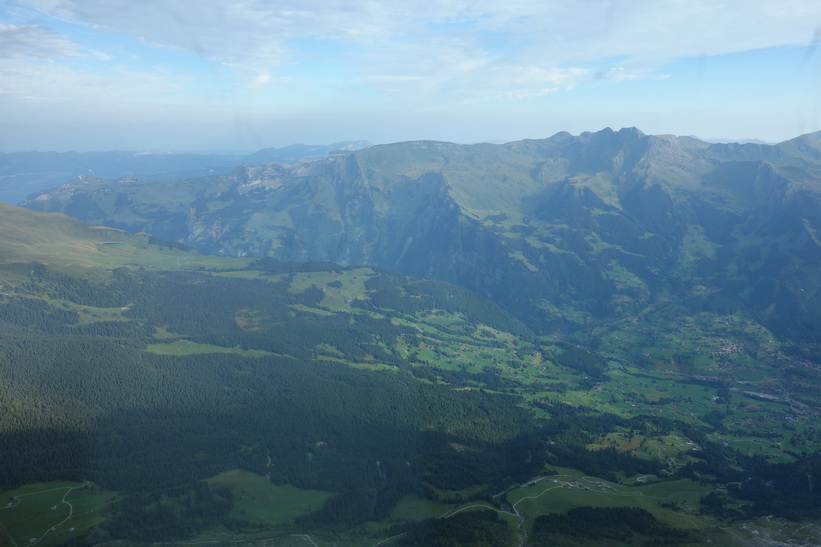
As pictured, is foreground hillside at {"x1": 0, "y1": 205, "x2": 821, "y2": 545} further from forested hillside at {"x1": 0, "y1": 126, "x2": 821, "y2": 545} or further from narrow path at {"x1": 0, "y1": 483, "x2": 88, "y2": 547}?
forested hillside at {"x1": 0, "y1": 126, "x2": 821, "y2": 545}

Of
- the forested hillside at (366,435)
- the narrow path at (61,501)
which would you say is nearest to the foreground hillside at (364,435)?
the narrow path at (61,501)

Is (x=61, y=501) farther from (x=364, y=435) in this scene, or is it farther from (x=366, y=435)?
(x=366, y=435)

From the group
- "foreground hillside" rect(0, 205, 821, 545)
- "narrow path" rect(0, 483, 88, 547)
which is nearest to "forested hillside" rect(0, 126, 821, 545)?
"narrow path" rect(0, 483, 88, 547)

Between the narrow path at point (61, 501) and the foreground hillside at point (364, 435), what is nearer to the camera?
the narrow path at point (61, 501)

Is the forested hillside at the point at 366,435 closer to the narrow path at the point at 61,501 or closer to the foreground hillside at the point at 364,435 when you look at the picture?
the narrow path at the point at 61,501

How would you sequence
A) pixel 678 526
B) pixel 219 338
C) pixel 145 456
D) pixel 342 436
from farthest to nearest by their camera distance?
pixel 219 338
pixel 342 436
pixel 145 456
pixel 678 526

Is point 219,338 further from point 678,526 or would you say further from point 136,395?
point 678,526

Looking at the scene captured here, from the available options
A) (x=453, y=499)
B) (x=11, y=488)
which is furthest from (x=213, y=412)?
(x=453, y=499)

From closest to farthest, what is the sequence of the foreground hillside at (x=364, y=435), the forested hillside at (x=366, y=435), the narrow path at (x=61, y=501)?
1. the narrow path at (x=61, y=501)
2. the foreground hillside at (x=364, y=435)
3. the forested hillside at (x=366, y=435)
